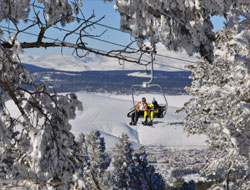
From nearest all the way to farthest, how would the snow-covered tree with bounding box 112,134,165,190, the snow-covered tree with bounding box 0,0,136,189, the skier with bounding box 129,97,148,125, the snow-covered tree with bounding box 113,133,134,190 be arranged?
the snow-covered tree with bounding box 0,0,136,189 < the skier with bounding box 129,97,148,125 < the snow-covered tree with bounding box 112,134,165,190 < the snow-covered tree with bounding box 113,133,134,190

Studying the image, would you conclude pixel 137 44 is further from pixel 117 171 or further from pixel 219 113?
pixel 117 171

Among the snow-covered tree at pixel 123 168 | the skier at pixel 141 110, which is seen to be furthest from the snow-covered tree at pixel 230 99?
the snow-covered tree at pixel 123 168

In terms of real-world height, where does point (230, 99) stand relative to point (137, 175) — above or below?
above

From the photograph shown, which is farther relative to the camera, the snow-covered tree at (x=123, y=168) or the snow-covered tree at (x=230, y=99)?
the snow-covered tree at (x=123, y=168)

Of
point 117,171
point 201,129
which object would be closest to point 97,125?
point 117,171

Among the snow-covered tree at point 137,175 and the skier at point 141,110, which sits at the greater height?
the skier at point 141,110

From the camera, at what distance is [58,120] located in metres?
5.73

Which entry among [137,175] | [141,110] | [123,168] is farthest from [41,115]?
[123,168]

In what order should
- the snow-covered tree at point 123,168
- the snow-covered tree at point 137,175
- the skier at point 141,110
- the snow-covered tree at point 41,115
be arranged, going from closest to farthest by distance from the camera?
the snow-covered tree at point 41,115, the skier at point 141,110, the snow-covered tree at point 137,175, the snow-covered tree at point 123,168

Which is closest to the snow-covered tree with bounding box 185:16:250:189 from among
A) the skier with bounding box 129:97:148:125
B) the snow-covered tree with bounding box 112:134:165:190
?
the skier with bounding box 129:97:148:125

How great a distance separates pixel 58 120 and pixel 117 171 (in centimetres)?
2186

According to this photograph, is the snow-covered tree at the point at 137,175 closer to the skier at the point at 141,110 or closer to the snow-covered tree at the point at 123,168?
the snow-covered tree at the point at 123,168

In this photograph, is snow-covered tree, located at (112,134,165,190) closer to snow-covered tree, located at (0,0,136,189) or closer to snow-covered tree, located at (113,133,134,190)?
snow-covered tree, located at (113,133,134,190)

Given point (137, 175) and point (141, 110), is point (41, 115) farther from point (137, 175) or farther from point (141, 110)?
point (137, 175)
